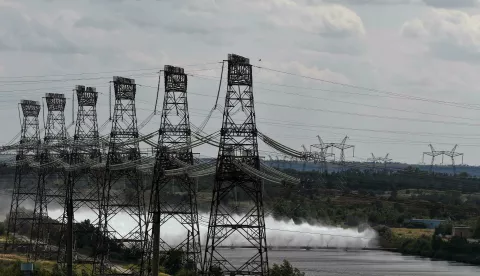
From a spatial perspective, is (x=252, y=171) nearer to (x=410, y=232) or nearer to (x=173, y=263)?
(x=173, y=263)

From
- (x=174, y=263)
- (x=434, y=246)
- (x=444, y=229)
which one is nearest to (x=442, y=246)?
(x=434, y=246)

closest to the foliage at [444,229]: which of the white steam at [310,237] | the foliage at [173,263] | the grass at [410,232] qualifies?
the grass at [410,232]

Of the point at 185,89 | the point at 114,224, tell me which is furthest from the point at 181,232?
the point at 185,89

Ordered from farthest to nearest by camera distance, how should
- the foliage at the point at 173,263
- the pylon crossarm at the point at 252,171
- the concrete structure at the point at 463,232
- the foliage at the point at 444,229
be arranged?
the foliage at the point at 444,229
the concrete structure at the point at 463,232
the foliage at the point at 173,263
the pylon crossarm at the point at 252,171

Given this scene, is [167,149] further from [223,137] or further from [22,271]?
[22,271]

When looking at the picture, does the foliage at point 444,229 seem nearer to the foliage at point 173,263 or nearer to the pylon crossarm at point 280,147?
the foliage at point 173,263

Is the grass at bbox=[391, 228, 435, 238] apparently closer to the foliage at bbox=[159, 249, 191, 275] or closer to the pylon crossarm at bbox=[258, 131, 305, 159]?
the foliage at bbox=[159, 249, 191, 275]
